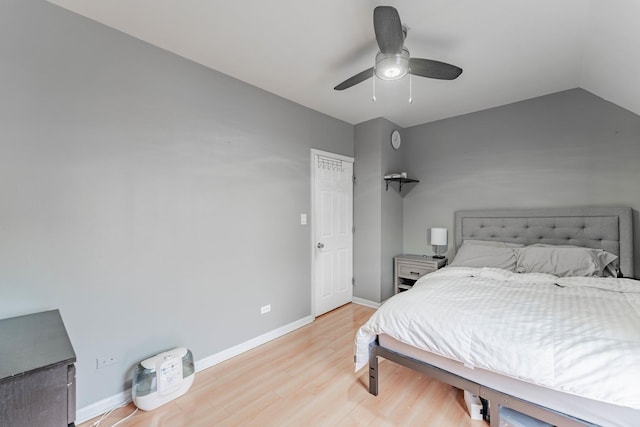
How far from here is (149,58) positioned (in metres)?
2.05

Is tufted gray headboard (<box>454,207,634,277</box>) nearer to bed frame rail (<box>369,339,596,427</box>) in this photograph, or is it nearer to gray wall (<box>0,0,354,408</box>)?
bed frame rail (<box>369,339,596,427</box>)

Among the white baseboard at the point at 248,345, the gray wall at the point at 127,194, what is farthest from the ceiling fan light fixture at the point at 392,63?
the white baseboard at the point at 248,345

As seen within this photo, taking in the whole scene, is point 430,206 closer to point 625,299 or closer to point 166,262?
point 625,299

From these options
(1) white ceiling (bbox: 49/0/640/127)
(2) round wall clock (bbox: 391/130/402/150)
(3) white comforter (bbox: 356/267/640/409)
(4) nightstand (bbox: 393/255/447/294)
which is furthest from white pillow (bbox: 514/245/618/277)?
(2) round wall clock (bbox: 391/130/402/150)

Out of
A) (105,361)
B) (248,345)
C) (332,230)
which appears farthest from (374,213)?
(105,361)

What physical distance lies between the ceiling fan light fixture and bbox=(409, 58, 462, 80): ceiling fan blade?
4.6 inches

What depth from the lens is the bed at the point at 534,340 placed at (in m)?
1.24

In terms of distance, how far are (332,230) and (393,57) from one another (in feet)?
7.63

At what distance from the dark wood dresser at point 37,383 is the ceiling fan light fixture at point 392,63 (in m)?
2.20

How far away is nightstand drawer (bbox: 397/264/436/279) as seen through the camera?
11.4ft

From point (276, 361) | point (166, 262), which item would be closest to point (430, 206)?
point (276, 361)

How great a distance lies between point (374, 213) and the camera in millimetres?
3721

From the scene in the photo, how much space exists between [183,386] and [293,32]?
2.78 m

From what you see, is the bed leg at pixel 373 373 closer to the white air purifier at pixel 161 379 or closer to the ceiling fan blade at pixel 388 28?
the white air purifier at pixel 161 379
